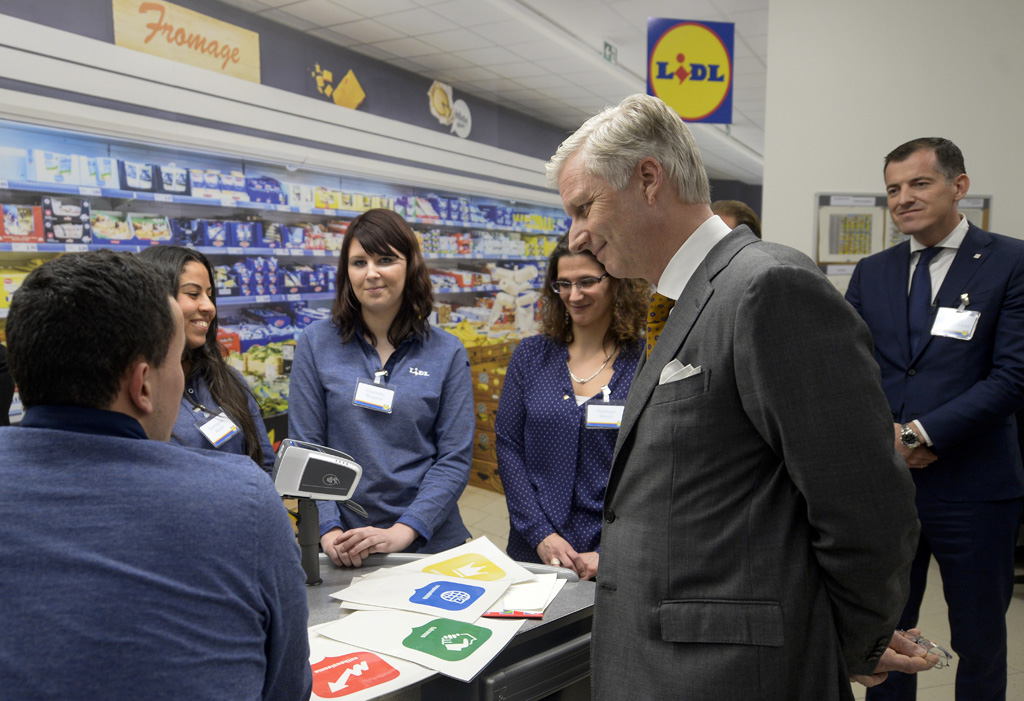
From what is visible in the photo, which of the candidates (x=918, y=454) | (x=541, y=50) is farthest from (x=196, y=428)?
(x=541, y=50)

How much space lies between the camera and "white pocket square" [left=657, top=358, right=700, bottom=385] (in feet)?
3.55

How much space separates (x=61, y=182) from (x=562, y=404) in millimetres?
2929

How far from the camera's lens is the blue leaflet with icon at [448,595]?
Result: 4.91 feet

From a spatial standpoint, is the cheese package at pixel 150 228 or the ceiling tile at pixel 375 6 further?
the ceiling tile at pixel 375 6

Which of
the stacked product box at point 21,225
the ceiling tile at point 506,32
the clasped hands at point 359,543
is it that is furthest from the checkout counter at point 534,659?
the ceiling tile at point 506,32

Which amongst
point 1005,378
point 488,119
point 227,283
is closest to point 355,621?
point 1005,378

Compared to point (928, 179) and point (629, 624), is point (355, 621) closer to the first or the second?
point (629, 624)

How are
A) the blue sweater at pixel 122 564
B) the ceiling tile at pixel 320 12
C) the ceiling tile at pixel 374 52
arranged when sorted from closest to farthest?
1. the blue sweater at pixel 122 564
2. the ceiling tile at pixel 320 12
3. the ceiling tile at pixel 374 52

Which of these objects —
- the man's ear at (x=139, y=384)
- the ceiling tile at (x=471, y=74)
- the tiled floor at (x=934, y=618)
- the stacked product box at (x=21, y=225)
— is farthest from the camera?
the ceiling tile at (x=471, y=74)

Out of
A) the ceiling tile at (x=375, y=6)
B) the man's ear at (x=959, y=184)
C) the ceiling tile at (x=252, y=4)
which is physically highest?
the ceiling tile at (x=375, y=6)

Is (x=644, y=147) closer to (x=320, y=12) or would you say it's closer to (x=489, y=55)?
(x=320, y=12)

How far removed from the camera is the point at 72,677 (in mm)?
758

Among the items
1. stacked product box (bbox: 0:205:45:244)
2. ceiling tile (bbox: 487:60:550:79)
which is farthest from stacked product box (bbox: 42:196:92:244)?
ceiling tile (bbox: 487:60:550:79)

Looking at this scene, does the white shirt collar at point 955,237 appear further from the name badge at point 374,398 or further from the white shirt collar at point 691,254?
the name badge at point 374,398
